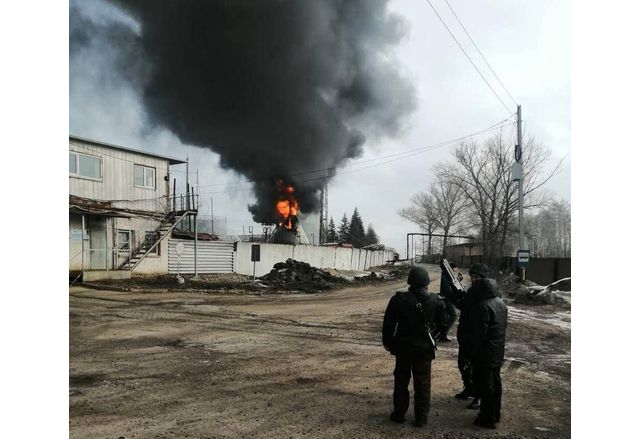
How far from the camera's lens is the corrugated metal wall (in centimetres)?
1673

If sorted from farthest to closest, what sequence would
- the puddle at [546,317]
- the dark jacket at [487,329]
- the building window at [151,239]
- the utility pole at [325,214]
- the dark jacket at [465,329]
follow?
1. the utility pole at [325,214]
2. the building window at [151,239]
3. the puddle at [546,317]
4. the dark jacket at [465,329]
5. the dark jacket at [487,329]

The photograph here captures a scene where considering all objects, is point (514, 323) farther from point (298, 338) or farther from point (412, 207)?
point (298, 338)

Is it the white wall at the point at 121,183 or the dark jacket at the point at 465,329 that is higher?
the white wall at the point at 121,183

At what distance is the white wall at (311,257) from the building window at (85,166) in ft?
26.7

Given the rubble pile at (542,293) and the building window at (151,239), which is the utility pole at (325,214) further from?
the rubble pile at (542,293)

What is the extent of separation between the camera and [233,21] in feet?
32.7

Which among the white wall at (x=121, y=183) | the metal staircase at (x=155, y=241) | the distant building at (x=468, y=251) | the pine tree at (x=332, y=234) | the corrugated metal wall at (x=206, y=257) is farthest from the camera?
the pine tree at (x=332, y=234)

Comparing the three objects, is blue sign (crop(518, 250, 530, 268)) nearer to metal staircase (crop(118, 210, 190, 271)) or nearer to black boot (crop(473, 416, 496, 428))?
black boot (crop(473, 416, 496, 428))

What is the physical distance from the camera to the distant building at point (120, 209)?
36.6ft

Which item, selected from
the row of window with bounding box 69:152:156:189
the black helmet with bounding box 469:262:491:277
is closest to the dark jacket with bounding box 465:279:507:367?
the black helmet with bounding box 469:262:491:277

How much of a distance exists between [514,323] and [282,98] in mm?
9021

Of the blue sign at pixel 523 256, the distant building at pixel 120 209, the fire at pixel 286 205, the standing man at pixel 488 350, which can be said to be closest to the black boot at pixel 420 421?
the standing man at pixel 488 350
